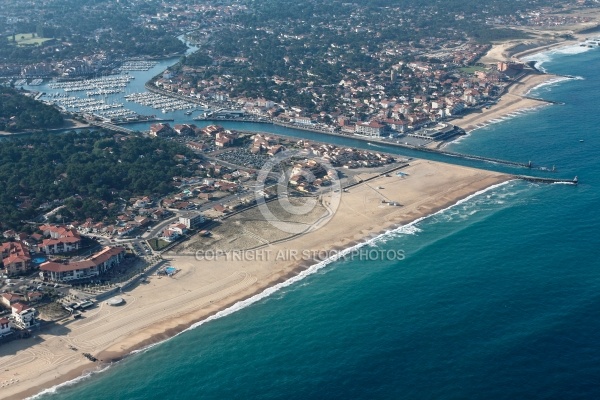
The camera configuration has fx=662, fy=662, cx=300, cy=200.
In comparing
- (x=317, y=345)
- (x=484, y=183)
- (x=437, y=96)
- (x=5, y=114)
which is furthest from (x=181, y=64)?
(x=317, y=345)

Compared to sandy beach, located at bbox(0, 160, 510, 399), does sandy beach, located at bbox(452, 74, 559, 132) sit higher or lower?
higher

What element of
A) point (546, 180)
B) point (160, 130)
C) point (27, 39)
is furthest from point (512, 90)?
point (27, 39)

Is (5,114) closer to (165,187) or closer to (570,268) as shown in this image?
(165,187)

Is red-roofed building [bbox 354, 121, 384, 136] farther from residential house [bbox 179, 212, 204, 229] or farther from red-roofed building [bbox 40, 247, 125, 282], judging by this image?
red-roofed building [bbox 40, 247, 125, 282]

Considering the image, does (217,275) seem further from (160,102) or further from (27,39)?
(27,39)

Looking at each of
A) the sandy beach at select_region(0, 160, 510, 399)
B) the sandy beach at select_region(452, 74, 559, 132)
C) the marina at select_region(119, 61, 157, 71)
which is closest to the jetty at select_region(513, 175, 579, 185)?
the sandy beach at select_region(0, 160, 510, 399)
